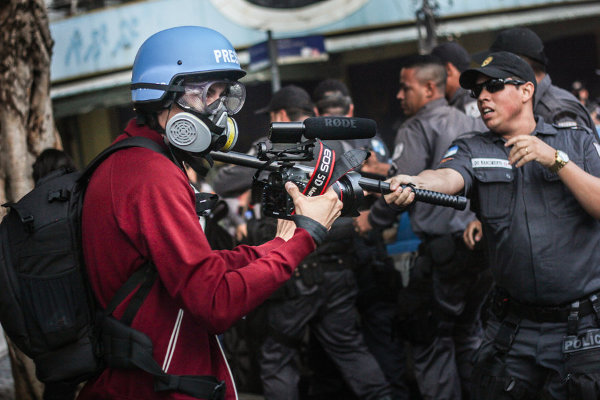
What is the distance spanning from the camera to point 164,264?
206 centimetres

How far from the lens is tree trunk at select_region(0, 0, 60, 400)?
176 inches

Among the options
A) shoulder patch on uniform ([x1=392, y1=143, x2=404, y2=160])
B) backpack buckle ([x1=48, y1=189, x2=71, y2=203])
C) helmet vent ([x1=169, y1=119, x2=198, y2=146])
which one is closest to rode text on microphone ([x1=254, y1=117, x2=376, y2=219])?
helmet vent ([x1=169, y1=119, x2=198, y2=146])

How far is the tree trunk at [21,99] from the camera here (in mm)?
4465

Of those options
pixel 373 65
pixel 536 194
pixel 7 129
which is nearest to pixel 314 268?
pixel 536 194

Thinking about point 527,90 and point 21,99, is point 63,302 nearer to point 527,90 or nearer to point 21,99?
point 527,90

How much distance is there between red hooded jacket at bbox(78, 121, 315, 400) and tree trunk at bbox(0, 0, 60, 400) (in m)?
2.59

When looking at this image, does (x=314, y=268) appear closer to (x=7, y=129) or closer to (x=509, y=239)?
(x=509, y=239)

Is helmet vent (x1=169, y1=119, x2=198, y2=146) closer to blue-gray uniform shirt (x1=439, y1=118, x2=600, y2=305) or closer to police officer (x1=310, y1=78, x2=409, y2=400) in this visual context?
blue-gray uniform shirt (x1=439, y1=118, x2=600, y2=305)

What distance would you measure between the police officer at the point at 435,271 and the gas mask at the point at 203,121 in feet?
7.66

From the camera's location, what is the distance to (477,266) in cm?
455

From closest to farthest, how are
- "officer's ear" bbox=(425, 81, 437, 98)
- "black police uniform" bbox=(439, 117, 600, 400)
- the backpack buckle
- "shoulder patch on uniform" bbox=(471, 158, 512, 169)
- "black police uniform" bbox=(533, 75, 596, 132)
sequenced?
the backpack buckle, "black police uniform" bbox=(439, 117, 600, 400), "shoulder patch on uniform" bbox=(471, 158, 512, 169), "black police uniform" bbox=(533, 75, 596, 132), "officer's ear" bbox=(425, 81, 437, 98)

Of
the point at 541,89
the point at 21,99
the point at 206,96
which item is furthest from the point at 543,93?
the point at 21,99

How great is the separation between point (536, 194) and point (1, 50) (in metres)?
3.57

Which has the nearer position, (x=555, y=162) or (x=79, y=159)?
(x=555, y=162)
